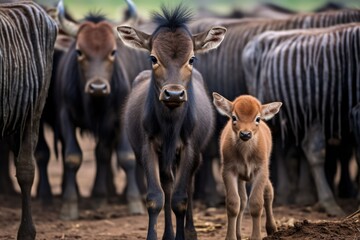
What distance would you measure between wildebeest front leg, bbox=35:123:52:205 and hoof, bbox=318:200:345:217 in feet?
13.0

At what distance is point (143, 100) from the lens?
415 inches

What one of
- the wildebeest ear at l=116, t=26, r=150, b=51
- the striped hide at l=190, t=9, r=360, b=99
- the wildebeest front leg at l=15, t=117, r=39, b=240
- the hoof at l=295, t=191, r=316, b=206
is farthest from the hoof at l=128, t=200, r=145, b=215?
the wildebeest ear at l=116, t=26, r=150, b=51

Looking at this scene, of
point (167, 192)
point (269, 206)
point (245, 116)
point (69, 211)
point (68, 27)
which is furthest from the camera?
point (68, 27)

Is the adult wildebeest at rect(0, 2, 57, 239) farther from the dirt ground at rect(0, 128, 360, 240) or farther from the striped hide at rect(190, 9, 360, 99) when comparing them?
the striped hide at rect(190, 9, 360, 99)

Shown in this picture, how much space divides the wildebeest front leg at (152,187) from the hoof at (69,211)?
3664 millimetres

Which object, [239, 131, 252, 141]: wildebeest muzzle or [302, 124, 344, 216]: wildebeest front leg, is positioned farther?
[302, 124, 344, 216]: wildebeest front leg

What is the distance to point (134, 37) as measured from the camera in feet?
34.0

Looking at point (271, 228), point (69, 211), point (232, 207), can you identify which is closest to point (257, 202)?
point (232, 207)

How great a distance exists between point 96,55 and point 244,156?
4362mm

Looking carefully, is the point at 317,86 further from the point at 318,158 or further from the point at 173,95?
the point at 173,95

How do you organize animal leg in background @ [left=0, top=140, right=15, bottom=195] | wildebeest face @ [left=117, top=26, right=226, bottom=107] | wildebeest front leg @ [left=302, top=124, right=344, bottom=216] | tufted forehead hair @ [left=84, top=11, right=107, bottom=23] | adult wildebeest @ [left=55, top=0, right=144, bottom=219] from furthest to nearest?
1. animal leg in background @ [left=0, top=140, right=15, bottom=195]
2. tufted forehead hair @ [left=84, top=11, right=107, bottom=23]
3. adult wildebeest @ [left=55, top=0, right=144, bottom=219]
4. wildebeest front leg @ [left=302, top=124, right=344, bottom=216]
5. wildebeest face @ [left=117, top=26, right=226, bottom=107]

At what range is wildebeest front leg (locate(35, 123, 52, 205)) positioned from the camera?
14.8 meters

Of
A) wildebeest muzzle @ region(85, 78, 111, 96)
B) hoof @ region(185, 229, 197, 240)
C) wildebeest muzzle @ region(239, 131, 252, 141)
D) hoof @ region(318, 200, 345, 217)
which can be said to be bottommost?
hoof @ region(185, 229, 197, 240)

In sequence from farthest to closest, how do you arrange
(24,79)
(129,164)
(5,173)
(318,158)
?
(5,173) < (129,164) < (318,158) < (24,79)
